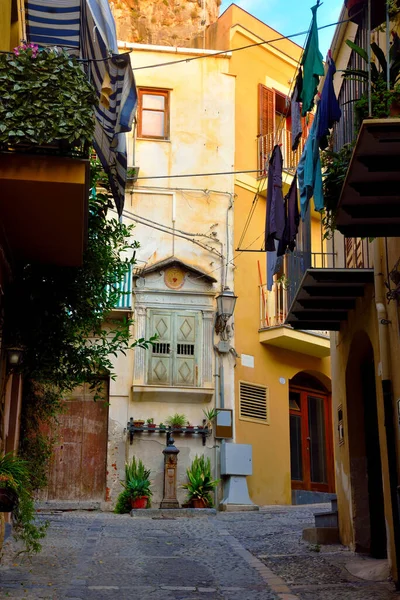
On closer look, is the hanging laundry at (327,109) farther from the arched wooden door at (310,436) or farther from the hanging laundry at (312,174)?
the arched wooden door at (310,436)

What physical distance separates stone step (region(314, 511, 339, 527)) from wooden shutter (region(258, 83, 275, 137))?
42.0ft

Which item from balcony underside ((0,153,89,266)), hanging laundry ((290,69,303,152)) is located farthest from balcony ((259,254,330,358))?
balcony underside ((0,153,89,266))

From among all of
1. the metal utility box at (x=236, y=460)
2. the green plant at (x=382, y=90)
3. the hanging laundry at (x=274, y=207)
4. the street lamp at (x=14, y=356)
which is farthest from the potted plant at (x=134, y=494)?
the green plant at (x=382, y=90)

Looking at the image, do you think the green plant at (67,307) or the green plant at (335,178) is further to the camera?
the green plant at (67,307)

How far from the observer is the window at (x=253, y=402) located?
20.4m

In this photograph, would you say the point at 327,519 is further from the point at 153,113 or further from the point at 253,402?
the point at 153,113

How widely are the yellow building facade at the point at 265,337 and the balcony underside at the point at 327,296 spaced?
30.7 feet

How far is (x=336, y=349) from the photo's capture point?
12.4m

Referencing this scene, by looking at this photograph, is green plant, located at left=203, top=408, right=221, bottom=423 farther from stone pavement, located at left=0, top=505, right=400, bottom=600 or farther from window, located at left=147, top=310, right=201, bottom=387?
stone pavement, located at left=0, top=505, right=400, bottom=600

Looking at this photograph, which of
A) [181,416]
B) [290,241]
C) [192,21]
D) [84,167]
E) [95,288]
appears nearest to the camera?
[84,167]

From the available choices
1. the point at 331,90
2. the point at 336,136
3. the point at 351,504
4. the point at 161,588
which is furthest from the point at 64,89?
the point at 351,504

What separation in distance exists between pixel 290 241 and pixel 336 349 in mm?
2256

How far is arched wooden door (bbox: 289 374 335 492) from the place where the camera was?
21938 millimetres

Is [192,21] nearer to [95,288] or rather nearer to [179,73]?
[179,73]
